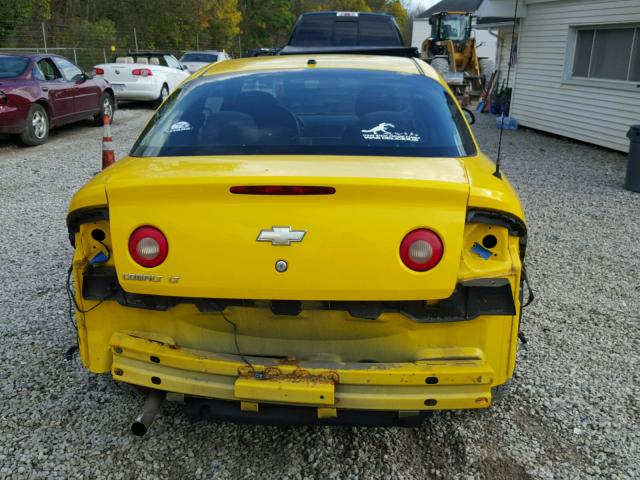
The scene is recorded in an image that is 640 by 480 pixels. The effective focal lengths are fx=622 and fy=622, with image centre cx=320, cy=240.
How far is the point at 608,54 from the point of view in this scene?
41.5 ft

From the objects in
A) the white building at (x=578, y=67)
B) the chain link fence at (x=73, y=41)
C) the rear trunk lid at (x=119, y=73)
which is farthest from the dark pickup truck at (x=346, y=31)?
the chain link fence at (x=73, y=41)

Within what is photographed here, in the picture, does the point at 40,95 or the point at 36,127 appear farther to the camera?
the point at 36,127

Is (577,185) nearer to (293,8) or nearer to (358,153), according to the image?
(358,153)

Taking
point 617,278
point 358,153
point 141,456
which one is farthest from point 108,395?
point 617,278

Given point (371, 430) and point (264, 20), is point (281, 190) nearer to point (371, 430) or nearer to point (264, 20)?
point (371, 430)

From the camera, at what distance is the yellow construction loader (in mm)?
21500

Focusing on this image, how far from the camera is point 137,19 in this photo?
109 ft

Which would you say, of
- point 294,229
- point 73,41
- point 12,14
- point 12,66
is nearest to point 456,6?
point 73,41

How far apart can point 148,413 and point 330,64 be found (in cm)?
231

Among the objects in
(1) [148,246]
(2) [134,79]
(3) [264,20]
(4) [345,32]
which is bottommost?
(2) [134,79]

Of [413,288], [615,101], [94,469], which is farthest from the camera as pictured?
[615,101]

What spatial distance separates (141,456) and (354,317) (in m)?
1.26

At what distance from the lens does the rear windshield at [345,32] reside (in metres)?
10.7

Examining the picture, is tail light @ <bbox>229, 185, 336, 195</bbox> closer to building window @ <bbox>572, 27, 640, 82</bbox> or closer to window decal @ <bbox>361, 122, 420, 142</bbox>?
window decal @ <bbox>361, 122, 420, 142</bbox>
